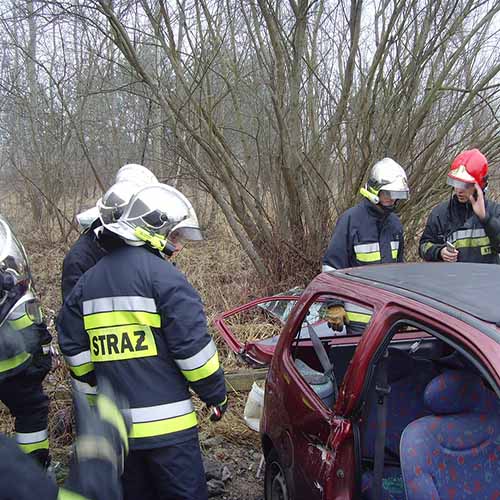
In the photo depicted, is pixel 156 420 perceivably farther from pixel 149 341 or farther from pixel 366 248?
pixel 366 248

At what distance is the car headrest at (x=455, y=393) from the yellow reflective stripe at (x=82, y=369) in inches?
60.9

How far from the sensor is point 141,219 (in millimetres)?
2383

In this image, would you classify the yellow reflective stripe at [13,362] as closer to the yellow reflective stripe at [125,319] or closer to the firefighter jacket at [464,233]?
the yellow reflective stripe at [125,319]

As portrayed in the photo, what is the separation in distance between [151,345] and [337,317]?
131 centimetres

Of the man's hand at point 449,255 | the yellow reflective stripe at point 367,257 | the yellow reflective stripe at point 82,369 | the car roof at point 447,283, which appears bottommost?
the yellow reflective stripe at point 82,369

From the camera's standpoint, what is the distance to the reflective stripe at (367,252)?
3.86 meters

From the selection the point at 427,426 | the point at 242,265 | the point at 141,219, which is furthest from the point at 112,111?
the point at 427,426

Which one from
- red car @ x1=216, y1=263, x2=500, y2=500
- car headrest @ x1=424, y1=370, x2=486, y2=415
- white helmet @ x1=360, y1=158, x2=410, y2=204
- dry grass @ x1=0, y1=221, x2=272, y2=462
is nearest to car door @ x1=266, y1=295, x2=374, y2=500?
red car @ x1=216, y1=263, x2=500, y2=500

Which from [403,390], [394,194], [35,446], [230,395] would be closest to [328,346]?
[403,390]

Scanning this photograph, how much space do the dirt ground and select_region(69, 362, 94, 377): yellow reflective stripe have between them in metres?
1.27

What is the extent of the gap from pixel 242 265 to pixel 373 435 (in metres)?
6.21

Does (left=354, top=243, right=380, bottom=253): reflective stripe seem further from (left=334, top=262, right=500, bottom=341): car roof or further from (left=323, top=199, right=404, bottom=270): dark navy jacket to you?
(left=334, top=262, right=500, bottom=341): car roof

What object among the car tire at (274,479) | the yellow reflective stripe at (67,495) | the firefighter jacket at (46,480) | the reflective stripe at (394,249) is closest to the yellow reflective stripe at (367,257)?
the reflective stripe at (394,249)

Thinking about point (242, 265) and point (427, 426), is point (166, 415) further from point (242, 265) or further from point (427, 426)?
point (242, 265)
